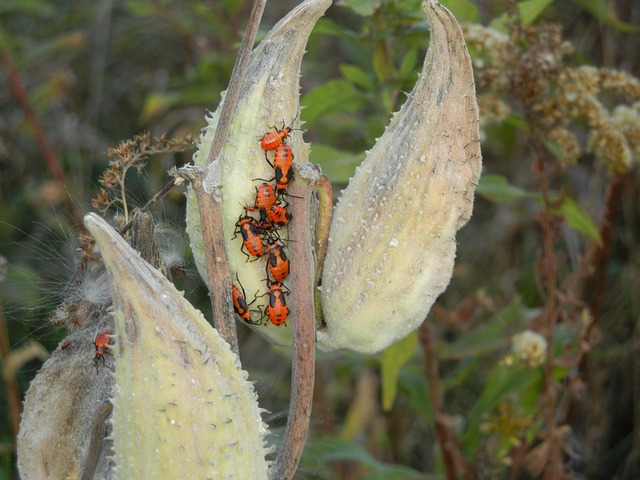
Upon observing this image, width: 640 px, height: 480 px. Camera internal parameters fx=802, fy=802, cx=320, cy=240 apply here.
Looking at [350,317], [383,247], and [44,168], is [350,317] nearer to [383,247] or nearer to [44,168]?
[383,247]

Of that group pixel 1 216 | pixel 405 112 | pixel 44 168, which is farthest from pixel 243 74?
pixel 44 168

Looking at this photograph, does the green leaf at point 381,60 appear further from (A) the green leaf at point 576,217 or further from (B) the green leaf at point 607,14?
(B) the green leaf at point 607,14

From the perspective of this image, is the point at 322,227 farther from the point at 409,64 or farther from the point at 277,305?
the point at 409,64

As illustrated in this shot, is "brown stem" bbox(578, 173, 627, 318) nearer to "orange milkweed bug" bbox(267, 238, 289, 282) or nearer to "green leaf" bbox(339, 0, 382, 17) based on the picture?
"green leaf" bbox(339, 0, 382, 17)

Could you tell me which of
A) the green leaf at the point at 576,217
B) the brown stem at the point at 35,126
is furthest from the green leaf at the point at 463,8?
the brown stem at the point at 35,126

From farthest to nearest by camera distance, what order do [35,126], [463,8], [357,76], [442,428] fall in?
[35,126], [442,428], [357,76], [463,8]

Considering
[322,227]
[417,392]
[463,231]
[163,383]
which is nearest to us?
[163,383]

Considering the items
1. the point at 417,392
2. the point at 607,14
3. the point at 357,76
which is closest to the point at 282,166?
the point at 357,76
